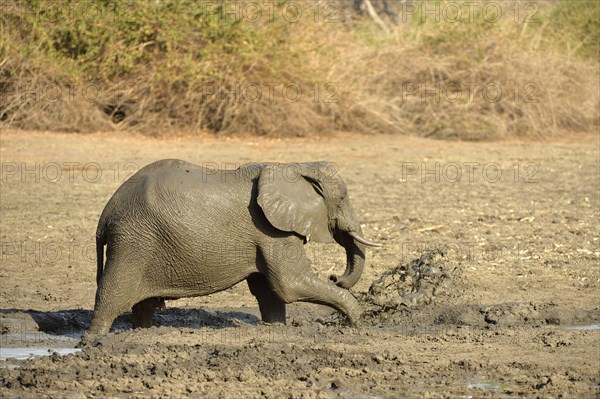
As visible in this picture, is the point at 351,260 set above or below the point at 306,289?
above

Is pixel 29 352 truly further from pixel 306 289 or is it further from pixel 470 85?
pixel 470 85

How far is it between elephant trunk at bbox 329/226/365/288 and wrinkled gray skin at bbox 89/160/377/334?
178 mm

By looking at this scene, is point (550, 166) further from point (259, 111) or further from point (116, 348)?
point (116, 348)

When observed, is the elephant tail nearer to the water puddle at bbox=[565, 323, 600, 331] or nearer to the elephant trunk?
the elephant trunk

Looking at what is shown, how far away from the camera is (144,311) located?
887 centimetres

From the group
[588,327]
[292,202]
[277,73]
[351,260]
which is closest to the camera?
[292,202]

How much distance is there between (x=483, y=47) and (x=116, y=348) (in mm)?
17208

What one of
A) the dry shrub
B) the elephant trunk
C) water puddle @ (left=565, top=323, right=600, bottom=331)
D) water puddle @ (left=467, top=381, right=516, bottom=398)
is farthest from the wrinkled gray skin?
the dry shrub

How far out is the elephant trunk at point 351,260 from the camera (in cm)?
877

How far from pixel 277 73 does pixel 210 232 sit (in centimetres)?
1382

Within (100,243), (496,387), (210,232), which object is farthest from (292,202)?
(496,387)

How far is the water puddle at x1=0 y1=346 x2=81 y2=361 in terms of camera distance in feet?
26.2

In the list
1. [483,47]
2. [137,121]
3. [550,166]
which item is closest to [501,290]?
[550,166]

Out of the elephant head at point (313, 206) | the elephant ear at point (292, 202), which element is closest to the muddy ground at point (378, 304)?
the elephant head at point (313, 206)
